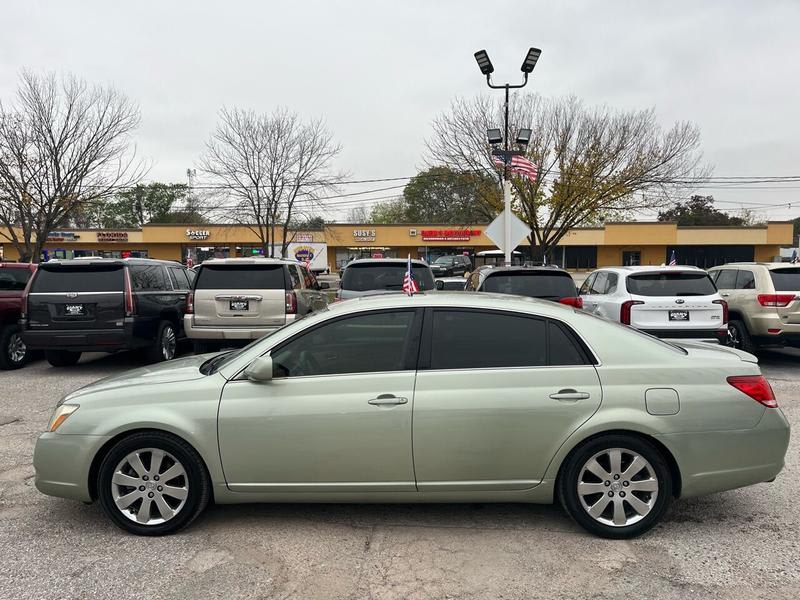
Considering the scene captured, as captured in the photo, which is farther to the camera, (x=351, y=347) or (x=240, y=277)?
(x=240, y=277)

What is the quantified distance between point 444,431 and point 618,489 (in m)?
1.14

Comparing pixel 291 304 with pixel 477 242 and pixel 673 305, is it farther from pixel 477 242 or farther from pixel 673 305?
pixel 477 242

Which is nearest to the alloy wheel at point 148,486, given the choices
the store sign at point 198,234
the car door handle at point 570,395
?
the car door handle at point 570,395

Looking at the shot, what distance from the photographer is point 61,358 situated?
9.46 m

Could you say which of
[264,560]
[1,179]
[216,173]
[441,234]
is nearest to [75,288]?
[264,560]

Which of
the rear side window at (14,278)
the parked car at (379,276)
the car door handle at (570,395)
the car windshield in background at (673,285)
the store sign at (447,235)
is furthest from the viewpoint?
the store sign at (447,235)

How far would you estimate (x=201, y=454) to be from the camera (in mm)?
3445

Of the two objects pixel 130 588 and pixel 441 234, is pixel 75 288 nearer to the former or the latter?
pixel 130 588

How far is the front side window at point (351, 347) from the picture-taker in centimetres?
356

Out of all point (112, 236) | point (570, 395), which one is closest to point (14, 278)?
point (570, 395)

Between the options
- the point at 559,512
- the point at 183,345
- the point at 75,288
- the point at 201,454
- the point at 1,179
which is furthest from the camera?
the point at 1,179

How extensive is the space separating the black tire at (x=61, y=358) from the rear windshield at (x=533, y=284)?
7.13 metres

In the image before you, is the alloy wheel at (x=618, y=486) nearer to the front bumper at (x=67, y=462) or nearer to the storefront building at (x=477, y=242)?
the front bumper at (x=67, y=462)

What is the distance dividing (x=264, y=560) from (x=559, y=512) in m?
1.99
